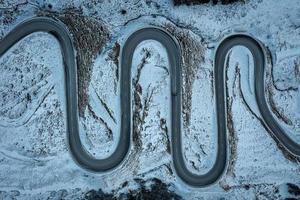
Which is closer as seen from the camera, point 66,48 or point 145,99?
point 145,99

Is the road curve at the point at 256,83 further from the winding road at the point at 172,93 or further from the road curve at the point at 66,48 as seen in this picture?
the road curve at the point at 66,48

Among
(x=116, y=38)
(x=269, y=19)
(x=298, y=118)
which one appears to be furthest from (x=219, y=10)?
(x=298, y=118)

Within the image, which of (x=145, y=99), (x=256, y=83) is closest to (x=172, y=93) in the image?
(x=145, y=99)

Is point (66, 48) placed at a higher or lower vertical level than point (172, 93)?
higher

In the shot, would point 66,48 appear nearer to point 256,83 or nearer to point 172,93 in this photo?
point 172,93

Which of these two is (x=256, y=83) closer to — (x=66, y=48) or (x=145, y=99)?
(x=145, y=99)

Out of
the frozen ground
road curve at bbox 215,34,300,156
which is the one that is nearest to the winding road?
road curve at bbox 215,34,300,156

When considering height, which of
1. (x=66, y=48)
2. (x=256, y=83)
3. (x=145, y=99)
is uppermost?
(x=66, y=48)

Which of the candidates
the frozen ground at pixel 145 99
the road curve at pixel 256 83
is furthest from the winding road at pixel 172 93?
the frozen ground at pixel 145 99
